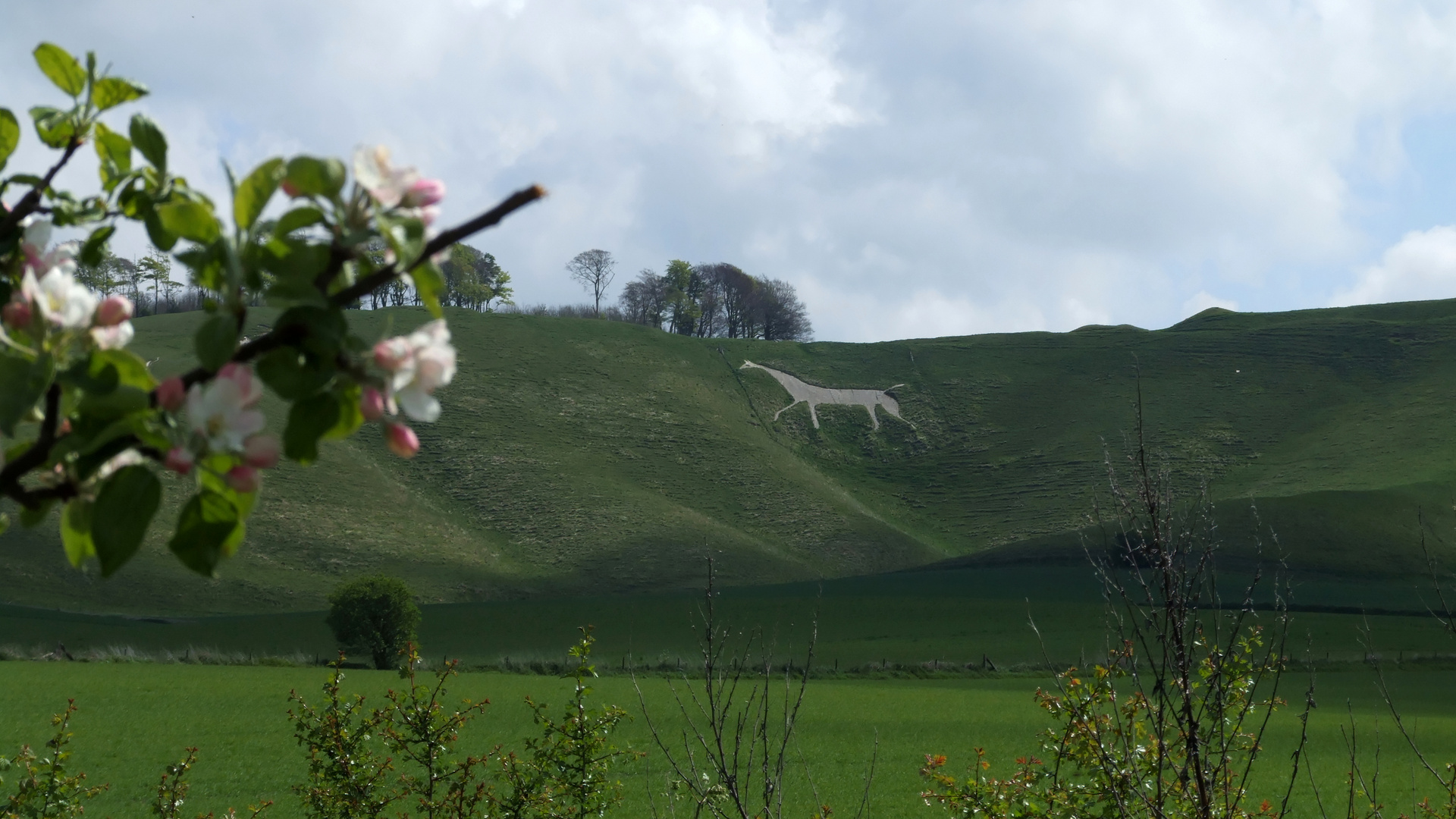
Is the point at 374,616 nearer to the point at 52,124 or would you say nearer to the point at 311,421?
the point at 52,124

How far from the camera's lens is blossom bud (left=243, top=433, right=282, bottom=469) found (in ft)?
2.95

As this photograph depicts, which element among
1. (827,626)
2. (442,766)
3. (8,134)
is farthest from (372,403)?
(827,626)

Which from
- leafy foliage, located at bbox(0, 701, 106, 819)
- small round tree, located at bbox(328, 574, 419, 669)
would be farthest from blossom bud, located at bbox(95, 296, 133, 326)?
small round tree, located at bbox(328, 574, 419, 669)

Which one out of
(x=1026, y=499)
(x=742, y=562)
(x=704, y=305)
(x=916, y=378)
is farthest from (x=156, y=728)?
(x=704, y=305)

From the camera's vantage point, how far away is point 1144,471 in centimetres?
379

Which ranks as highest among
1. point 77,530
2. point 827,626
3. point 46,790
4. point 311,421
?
point 311,421

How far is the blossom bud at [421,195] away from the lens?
3.06 ft

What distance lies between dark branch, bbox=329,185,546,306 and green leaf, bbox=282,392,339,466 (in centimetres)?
9

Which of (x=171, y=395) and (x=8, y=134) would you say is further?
(x=8, y=134)

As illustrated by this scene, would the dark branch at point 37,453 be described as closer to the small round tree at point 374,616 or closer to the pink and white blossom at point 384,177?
the pink and white blossom at point 384,177

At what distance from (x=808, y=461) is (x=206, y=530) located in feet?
239

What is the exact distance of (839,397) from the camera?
81.4m

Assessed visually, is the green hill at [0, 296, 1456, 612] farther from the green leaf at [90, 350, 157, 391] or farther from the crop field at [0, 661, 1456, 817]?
the green leaf at [90, 350, 157, 391]

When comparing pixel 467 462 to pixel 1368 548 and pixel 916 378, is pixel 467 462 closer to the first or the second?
pixel 916 378
